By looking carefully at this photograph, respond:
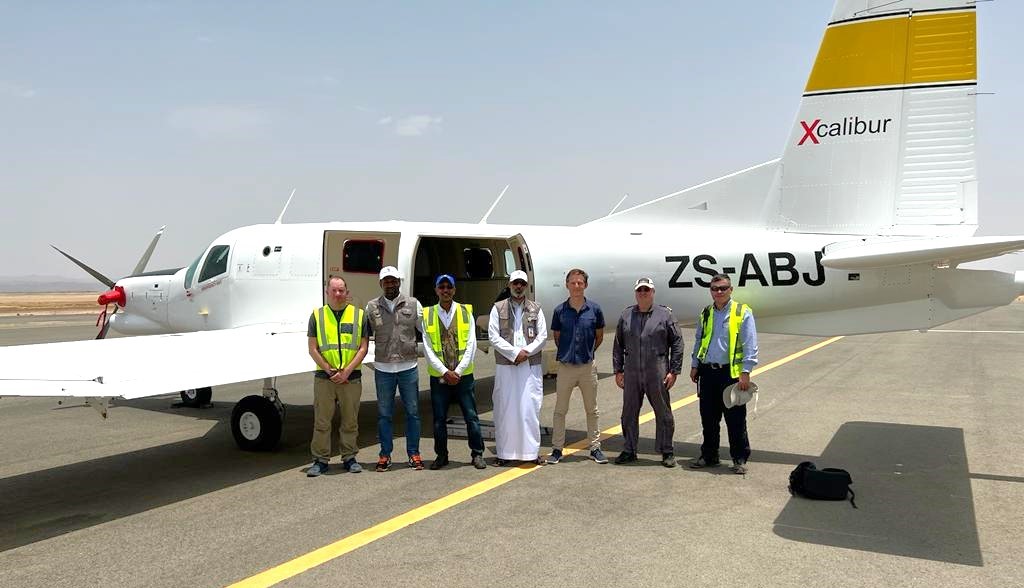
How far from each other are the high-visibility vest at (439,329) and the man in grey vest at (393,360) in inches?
5.6

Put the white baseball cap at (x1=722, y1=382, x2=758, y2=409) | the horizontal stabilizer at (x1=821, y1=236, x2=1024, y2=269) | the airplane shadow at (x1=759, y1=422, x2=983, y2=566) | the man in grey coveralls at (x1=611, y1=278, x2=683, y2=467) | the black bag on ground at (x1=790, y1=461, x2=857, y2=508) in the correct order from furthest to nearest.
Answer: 1. the man in grey coveralls at (x1=611, y1=278, x2=683, y2=467)
2. the white baseball cap at (x1=722, y1=382, x2=758, y2=409)
3. the horizontal stabilizer at (x1=821, y1=236, x2=1024, y2=269)
4. the black bag on ground at (x1=790, y1=461, x2=857, y2=508)
5. the airplane shadow at (x1=759, y1=422, x2=983, y2=566)

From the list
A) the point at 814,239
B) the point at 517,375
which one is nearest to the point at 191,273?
the point at 517,375

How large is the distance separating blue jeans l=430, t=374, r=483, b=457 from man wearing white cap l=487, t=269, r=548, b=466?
0.26 m

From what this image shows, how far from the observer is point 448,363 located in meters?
7.20

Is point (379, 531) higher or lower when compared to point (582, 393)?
lower

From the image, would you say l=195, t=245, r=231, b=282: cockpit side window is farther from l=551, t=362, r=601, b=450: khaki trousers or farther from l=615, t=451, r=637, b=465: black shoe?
l=615, t=451, r=637, b=465: black shoe

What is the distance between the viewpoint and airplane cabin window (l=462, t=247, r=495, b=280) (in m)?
11.6

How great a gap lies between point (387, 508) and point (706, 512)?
8.41ft

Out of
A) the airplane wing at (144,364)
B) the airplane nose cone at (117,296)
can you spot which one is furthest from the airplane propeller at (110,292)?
the airplane wing at (144,364)

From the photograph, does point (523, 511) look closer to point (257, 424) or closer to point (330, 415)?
point (330, 415)

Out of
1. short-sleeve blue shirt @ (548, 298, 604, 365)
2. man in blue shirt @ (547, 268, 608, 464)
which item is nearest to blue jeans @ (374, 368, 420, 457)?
man in blue shirt @ (547, 268, 608, 464)

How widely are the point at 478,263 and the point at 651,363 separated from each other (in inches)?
198

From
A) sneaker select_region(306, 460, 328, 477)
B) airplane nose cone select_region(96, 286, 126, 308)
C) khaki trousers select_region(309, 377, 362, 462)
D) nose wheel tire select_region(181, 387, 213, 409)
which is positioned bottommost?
sneaker select_region(306, 460, 328, 477)

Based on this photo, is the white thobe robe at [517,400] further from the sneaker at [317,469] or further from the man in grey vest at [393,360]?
the sneaker at [317,469]
